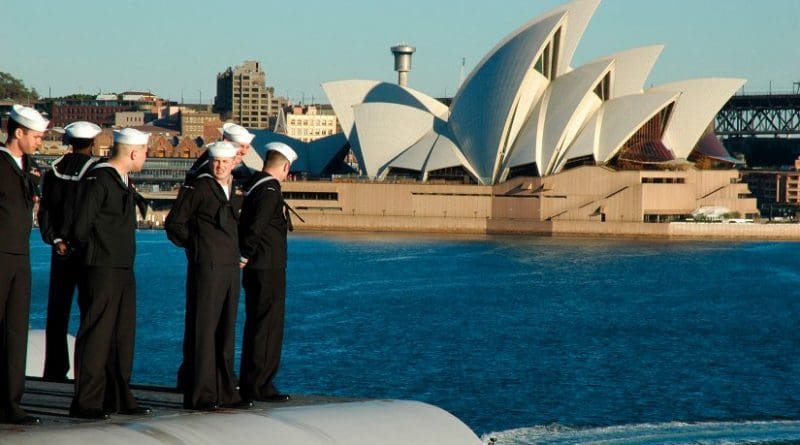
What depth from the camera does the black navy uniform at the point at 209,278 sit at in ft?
21.4

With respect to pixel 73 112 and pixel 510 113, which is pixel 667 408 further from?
pixel 73 112

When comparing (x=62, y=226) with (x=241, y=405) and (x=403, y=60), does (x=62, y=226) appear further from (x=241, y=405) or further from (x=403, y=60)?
(x=403, y=60)

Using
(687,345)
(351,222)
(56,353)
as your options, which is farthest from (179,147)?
(56,353)

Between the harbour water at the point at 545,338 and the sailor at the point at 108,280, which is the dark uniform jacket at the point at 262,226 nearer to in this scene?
the sailor at the point at 108,280

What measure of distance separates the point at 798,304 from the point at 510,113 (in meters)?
29.1

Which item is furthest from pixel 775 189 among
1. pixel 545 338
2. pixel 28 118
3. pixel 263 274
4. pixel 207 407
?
pixel 28 118

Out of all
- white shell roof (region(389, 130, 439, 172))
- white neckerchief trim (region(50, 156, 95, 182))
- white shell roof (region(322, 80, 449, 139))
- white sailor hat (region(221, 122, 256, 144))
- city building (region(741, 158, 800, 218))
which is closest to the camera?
white neckerchief trim (region(50, 156, 95, 182))

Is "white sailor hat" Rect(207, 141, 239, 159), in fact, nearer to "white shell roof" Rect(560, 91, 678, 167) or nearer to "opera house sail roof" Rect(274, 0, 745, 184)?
"opera house sail roof" Rect(274, 0, 745, 184)

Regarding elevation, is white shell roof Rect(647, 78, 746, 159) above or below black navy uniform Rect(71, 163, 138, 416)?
above

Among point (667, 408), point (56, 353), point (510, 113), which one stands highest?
point (510, 113)

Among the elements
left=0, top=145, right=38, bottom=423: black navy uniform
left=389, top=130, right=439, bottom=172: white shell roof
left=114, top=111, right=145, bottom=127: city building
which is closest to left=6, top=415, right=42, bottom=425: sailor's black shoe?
left=0, top=145, right=38, bottom=423: black navy uniform

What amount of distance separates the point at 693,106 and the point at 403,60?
2522cm

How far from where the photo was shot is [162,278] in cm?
4219

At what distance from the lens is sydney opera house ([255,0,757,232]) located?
6272 cm
